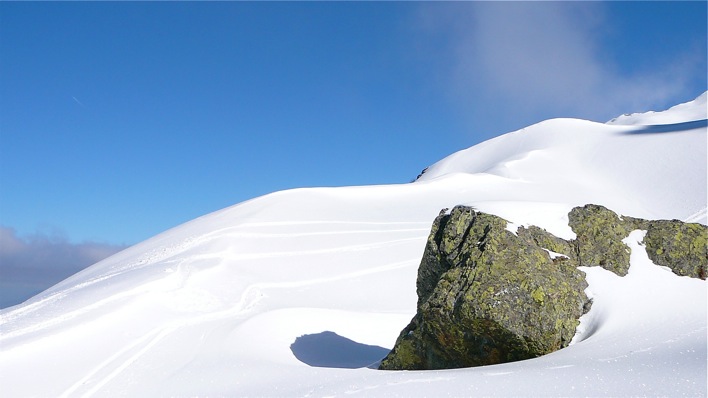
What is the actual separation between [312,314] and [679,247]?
8403 mm

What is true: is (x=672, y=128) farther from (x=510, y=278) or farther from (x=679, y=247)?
(x=510, y=278)

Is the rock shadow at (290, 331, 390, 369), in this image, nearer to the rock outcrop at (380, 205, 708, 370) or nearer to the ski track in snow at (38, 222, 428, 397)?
the rock outcrop at (380, 205, 708, 370)

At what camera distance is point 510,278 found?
26.6ft

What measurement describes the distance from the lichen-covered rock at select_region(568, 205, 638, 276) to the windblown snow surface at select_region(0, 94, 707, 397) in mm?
201

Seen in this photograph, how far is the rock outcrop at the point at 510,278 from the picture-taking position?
784 centimetres

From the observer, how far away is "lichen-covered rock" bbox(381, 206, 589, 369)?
306 inches

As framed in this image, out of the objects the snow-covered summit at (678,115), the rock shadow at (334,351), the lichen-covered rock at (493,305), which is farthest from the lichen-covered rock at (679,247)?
the snow-covered summit at (678,115)

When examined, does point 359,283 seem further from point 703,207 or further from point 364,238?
point 703,207

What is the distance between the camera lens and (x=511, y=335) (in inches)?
303

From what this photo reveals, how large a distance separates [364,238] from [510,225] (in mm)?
11458

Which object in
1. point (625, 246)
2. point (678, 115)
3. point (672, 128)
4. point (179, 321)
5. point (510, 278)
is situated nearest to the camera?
point (510, 278)

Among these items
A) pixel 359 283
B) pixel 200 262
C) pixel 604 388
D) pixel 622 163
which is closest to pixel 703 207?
pixel 622 163

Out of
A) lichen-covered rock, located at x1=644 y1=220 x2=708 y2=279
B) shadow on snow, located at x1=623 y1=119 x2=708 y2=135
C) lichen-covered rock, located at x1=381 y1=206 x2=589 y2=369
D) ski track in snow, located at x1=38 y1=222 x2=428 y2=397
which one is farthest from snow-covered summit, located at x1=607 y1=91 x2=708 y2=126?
lichen-covered rock, located at x1=381 y1=206 x2=589 y2=369

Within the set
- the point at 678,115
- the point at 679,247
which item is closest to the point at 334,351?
the point at 679,247
